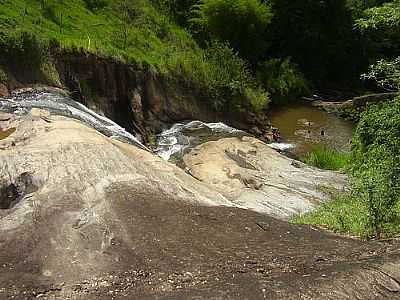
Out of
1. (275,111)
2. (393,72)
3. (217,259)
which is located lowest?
(275,111)

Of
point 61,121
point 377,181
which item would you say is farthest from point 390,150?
point 61,121

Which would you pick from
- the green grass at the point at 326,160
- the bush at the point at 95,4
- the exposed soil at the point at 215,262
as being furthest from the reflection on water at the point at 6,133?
the bush at the point at 95,4

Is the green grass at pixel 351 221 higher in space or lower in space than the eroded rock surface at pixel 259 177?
higher

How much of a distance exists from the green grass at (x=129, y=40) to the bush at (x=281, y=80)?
11.5 ft

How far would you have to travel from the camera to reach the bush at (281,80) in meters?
43.6

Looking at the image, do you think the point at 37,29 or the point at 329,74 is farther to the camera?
the point at 329,74

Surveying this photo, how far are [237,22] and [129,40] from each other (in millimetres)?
11577

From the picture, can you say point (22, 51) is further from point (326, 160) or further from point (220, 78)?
point (326, 160)

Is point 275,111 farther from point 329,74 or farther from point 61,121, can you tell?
point 61,121

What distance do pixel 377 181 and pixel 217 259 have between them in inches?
168

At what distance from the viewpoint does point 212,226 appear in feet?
36.9

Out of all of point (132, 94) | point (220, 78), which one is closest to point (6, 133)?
point (132, 94)

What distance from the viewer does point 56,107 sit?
2078cm

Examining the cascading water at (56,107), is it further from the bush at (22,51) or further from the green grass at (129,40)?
the green grass at (129,40)
